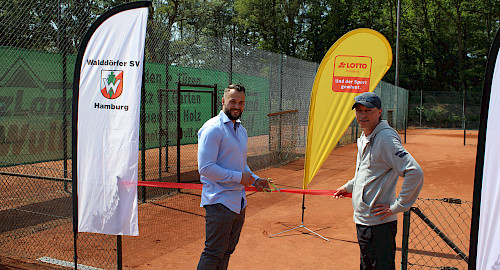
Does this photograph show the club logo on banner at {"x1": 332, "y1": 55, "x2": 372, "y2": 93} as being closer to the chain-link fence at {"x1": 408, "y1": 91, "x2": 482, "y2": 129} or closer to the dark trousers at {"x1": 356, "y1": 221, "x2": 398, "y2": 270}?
the dark trousers at {"x1": 356, "y1": 221, "x2": 398, "y2": 270}

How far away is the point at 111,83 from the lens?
3.36 meters

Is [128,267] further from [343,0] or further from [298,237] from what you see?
[343,0]

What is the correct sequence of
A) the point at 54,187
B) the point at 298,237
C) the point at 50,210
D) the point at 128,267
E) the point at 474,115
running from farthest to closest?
the point at 474,115 → the point at 54,187 → the point at 50,210 → the point at 298,237 → the point at 128,267

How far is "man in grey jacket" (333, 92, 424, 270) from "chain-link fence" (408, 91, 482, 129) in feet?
127

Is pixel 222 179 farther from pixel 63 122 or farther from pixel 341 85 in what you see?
pixel 63 122

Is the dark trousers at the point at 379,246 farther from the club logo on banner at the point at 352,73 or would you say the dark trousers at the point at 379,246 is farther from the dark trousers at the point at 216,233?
the club logo on banner at the point at 352,73

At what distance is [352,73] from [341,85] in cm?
22

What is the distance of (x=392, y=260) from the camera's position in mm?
2918

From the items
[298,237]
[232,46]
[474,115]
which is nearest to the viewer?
[298,237]

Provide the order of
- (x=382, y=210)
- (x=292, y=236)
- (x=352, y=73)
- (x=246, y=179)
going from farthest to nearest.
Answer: (x=292, y=236)
(x=352, y=73)
(x=246, y=179)
(x=382, y=210)

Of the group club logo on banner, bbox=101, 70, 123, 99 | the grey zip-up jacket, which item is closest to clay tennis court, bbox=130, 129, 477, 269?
the grey zip-up jacket

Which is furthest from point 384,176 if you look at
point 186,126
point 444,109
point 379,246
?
point 444,109

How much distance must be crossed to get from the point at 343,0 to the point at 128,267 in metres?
47.2

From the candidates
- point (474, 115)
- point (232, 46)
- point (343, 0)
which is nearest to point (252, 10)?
point (343, 0)
